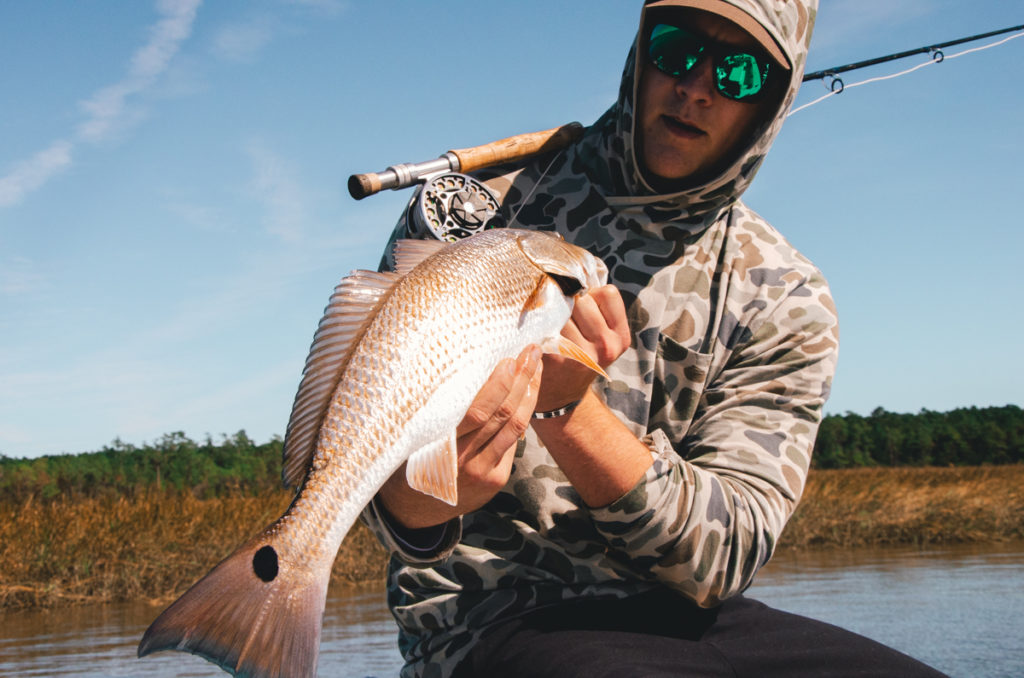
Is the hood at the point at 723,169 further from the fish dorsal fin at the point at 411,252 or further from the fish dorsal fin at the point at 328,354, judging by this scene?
the fish dorsal fin at the point at 328,354

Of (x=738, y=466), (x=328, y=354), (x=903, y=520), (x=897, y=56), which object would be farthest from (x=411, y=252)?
(x=903, y=520)

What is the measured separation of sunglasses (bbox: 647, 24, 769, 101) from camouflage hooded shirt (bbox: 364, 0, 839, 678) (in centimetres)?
13

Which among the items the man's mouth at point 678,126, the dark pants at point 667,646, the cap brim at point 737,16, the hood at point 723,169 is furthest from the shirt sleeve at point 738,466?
the cap brim at point 737,16

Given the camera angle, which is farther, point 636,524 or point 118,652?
point 118,652

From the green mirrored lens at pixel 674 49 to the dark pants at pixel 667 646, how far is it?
1.98 meters

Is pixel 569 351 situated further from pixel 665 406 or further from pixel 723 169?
pixel 723 169

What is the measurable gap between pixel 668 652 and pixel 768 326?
1.30 m

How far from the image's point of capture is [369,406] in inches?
79.2

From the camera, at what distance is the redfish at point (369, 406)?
1.71 metres

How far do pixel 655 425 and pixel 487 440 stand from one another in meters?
1.11

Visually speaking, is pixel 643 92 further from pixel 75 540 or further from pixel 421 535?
pixel 75 540

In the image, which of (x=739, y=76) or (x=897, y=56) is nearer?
(x=739, y=76)

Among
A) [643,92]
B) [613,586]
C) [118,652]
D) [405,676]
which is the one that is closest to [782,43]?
[643,92]

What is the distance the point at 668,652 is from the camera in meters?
2.73
